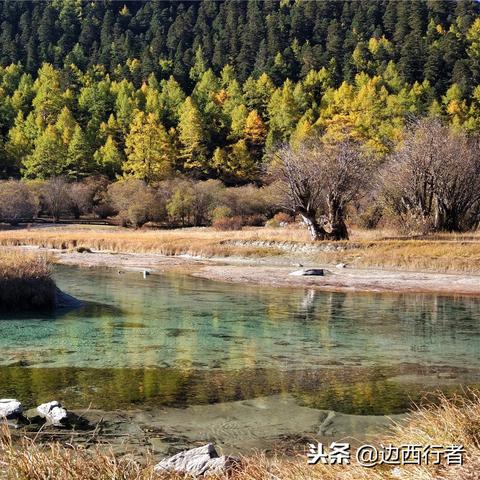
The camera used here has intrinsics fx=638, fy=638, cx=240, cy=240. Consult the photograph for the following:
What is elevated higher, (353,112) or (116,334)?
(353,112)

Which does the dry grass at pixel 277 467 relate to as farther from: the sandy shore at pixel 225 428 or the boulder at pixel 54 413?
the boulder at pixel 54 413

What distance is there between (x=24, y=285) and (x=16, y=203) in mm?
51649

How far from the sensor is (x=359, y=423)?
9.32m

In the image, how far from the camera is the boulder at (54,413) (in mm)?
8930

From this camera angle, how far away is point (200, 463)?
6.76 meters

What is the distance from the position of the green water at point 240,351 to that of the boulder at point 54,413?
83 cm

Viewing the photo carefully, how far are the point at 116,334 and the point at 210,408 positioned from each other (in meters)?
7.24

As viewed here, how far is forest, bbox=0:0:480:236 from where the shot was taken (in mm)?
95000

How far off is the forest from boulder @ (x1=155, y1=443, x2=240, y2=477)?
50.9m

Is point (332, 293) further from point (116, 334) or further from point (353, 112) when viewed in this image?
point (353, 112)

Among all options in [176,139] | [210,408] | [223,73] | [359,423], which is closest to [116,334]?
[210,408]

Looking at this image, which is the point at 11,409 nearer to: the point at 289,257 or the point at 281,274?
the point at 281,274

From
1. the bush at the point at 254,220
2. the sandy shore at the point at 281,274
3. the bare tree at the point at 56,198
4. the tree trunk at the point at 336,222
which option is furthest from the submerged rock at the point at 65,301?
the bare tree at the point at 56,198

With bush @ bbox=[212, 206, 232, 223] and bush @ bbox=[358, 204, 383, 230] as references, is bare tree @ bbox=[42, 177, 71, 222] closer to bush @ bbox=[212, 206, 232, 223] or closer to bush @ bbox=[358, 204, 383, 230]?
bush @ bbox=[212, 206, 232, 223]
